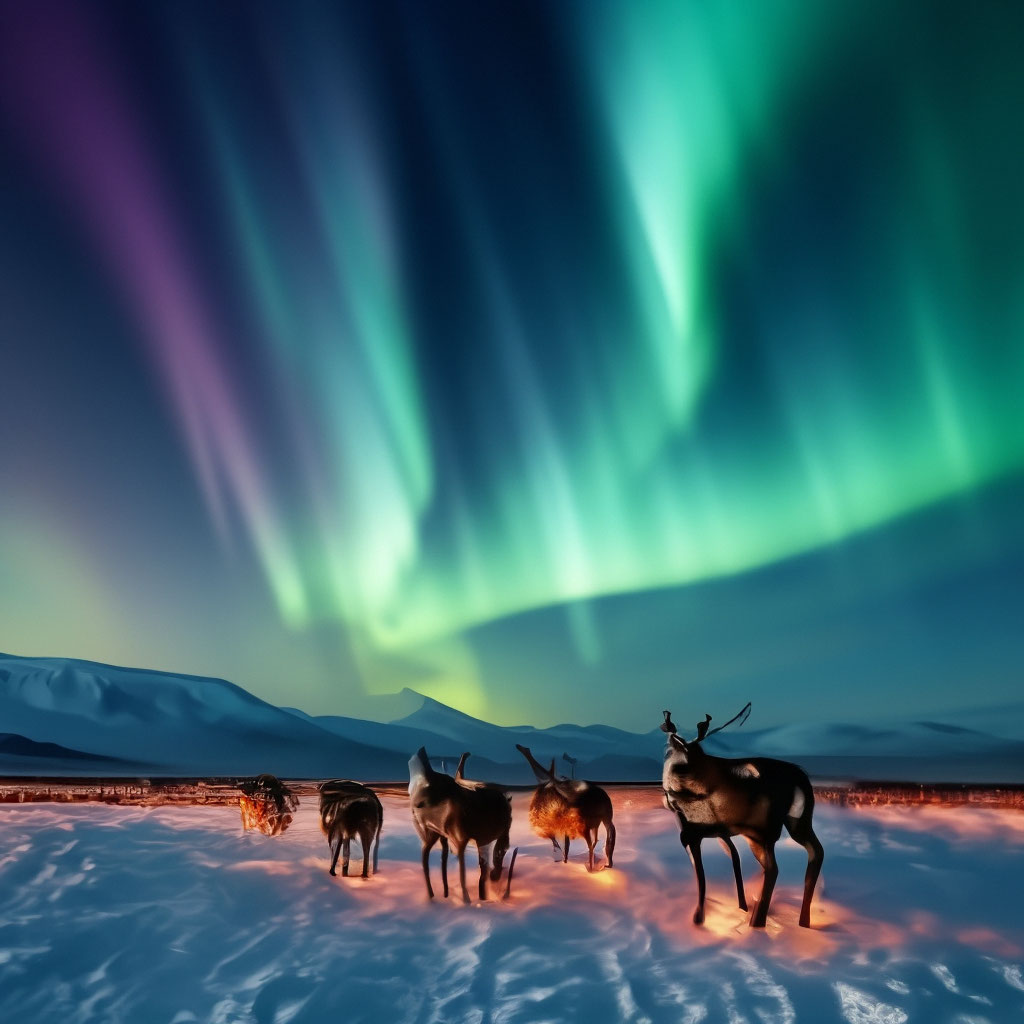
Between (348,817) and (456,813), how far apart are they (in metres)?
2.49

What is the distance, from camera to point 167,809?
15.9 meters

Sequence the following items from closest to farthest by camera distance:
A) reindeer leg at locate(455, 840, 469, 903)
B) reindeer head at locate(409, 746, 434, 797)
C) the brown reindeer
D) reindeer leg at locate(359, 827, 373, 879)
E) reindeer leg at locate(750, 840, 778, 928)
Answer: reindeer leg at locate(750, 840, 778, 928)
reindeer leg at locate(455, 840, 469, 903)
reindeer head at locate(409, 746, 434, 797)
reindeer leg at locate(359, 827, 373, 879)
the brown reindeer

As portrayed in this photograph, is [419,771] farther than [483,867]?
No

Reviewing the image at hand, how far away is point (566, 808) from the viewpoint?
433 inches

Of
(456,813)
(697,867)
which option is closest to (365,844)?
(456,813)

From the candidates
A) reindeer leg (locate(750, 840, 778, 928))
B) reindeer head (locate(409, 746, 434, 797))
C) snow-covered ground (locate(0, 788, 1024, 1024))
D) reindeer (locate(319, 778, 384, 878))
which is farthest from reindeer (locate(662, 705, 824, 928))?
reindeer (locate(319, 778, 384, 878))

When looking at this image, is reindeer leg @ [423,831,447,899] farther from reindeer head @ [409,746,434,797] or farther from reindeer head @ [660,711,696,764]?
reindeer head @ [660,711,696,764]

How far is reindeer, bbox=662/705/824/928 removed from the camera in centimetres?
794

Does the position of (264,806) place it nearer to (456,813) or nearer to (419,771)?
(419,771)

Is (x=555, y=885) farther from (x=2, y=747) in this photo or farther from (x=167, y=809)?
(x=2, y=747)

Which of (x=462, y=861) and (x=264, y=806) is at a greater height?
(x=264, y=806)

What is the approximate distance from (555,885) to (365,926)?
10.3ft

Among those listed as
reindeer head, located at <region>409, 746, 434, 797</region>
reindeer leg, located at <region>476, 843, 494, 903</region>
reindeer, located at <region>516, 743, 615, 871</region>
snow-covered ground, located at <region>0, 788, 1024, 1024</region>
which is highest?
reindeer head, located at <region>409, 746, 434, 797</region>

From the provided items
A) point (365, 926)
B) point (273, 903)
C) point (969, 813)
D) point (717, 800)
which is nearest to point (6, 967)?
point (273, 903)
